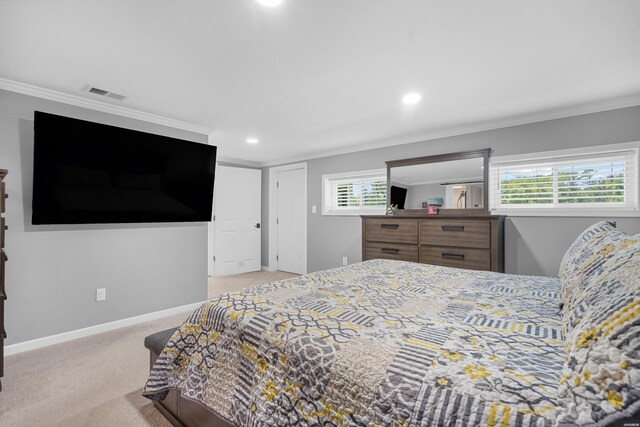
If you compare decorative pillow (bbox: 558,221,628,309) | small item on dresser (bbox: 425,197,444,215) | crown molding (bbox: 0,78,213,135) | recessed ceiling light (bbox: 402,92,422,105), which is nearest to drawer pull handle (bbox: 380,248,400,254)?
small item on dresser (bbox: 425,197,444,215)

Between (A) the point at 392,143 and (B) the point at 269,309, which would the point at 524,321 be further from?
(A) the point at 392,143

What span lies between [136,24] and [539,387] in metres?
2.44

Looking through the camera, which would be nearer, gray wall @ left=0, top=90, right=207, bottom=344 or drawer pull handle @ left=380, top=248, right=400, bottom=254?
gray wall @ left=0, top=90, right=207, bottom=344

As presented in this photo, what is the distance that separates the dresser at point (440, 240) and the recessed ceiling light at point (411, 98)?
1360 millimetres

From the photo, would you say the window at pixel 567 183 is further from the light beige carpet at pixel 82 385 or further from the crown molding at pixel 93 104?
the light beige carpet at pixel 82 385

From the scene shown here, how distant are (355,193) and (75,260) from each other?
12.1ft

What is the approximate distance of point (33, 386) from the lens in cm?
206

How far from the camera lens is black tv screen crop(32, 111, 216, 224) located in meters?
2.62

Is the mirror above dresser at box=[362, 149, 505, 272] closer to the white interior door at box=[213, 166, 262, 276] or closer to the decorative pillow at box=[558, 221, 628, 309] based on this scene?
the decorative pillow at box=[558, 221, 628, 309]

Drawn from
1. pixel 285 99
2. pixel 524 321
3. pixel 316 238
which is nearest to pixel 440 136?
pixel 285 99

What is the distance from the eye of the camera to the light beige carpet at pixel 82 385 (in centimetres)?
174

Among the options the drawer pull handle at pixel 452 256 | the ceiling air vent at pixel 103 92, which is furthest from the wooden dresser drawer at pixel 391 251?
the ceiling air vent at pixel 103 92

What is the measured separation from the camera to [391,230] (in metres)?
3.89

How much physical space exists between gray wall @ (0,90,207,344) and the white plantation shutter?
12.6 feet
